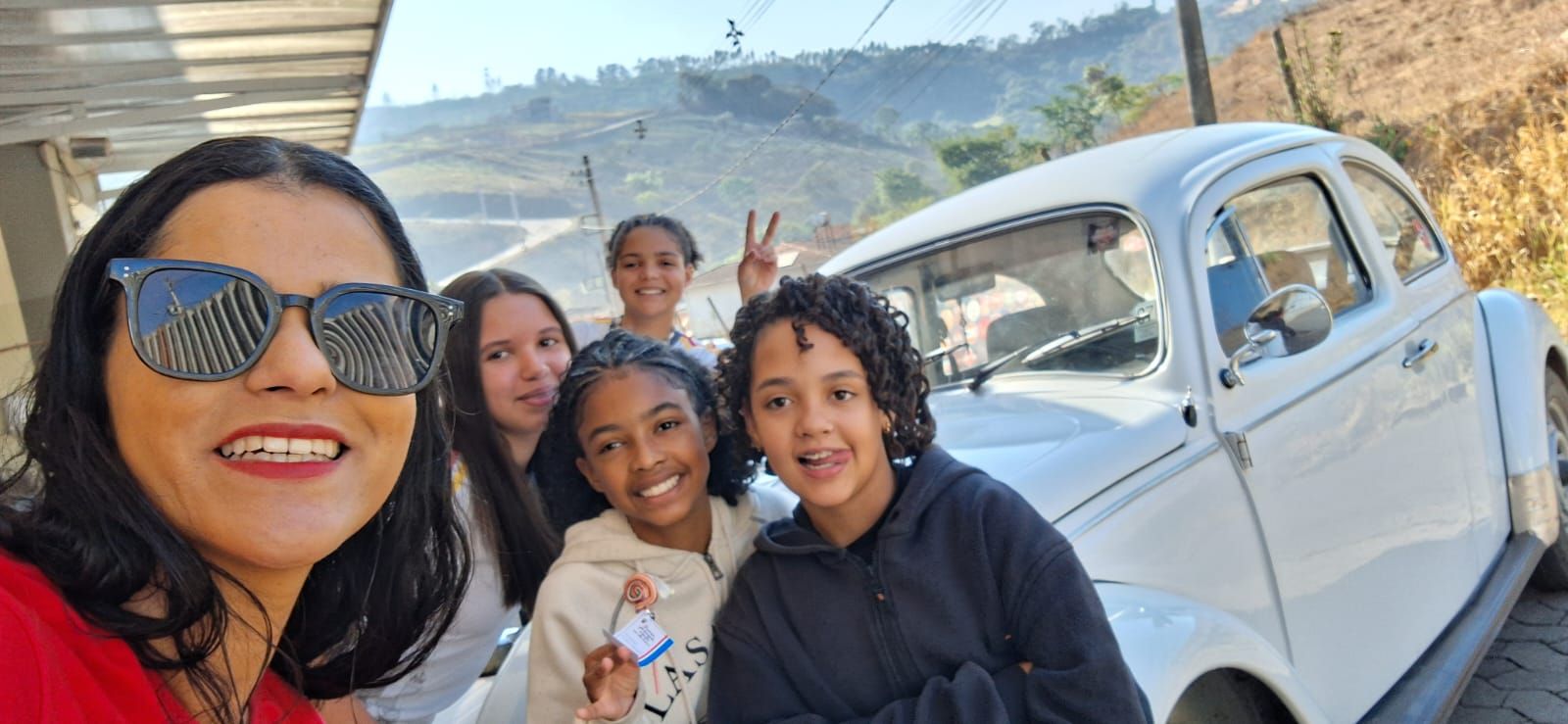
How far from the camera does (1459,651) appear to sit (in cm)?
305

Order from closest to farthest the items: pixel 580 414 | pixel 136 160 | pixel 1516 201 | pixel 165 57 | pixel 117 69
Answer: pixel 580 414 < pixel 117 69 < pixel 165 57 < pixel 1516 201 < pixel 136 160

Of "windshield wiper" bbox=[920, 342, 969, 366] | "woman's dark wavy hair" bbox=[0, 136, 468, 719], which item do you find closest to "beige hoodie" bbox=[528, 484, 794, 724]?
"woman's dark wavy hair" bbox=[0, 136, 468, 719]

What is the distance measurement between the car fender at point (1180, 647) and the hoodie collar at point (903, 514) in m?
0.38

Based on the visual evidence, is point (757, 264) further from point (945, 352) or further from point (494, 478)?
point (494, 478)

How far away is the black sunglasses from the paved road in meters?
3.59

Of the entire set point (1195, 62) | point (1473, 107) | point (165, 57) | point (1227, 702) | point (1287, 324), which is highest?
point (165, 57)

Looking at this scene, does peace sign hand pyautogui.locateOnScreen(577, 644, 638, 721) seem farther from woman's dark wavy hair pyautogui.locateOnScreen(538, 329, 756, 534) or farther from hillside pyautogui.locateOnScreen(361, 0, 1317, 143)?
hillside pyautogui.locateOnScreen(361, 0, 1317, 143)

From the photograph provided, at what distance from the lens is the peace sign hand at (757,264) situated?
2990mm

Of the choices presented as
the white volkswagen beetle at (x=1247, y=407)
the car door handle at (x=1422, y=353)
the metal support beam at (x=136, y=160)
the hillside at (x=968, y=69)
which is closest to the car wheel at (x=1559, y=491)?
the white volkswagen beetle at (x=1247, y=407)

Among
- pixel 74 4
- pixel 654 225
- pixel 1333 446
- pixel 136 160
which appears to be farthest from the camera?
pixel 136 160

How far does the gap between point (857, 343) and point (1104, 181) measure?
4.28 feet

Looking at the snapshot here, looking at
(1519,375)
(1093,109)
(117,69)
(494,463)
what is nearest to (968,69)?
(1093,109)

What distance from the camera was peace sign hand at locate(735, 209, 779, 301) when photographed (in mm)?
2990

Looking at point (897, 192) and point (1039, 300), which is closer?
point (1039, 300)
